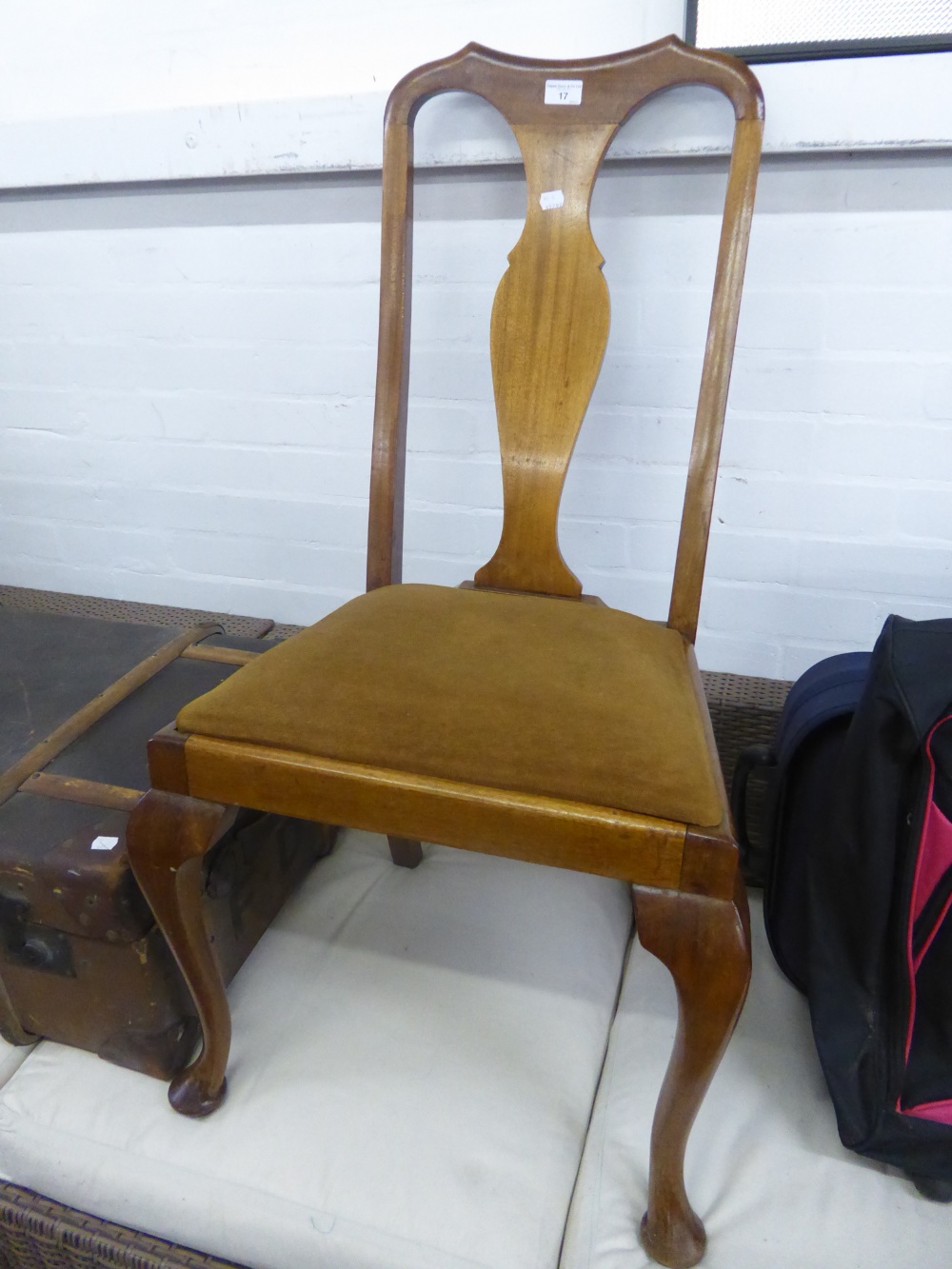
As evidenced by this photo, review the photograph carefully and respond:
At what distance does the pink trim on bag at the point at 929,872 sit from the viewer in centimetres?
67

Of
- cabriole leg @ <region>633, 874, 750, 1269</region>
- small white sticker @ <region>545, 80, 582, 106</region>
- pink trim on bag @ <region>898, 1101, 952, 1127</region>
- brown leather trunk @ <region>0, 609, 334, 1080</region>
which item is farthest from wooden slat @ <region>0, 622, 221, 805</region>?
pink trim on bag @ <region>898, 1101, 952, 1127</region>

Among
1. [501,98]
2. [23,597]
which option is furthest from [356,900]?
[501,98]

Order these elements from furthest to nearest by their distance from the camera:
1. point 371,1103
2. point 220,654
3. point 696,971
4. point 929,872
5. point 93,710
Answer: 1. point 220,654
2. point 93,710
3. point 371,1103
4. point 929,872
5. point 696,971

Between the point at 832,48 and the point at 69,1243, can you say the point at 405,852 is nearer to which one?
the point at 69,1243

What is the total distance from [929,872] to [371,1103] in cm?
59

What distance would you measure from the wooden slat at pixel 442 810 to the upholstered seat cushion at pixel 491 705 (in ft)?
0.03

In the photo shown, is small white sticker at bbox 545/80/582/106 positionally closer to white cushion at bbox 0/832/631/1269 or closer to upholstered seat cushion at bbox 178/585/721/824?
upholstered seat cushion at bbox 178/585/721/824

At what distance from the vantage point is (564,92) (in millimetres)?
843

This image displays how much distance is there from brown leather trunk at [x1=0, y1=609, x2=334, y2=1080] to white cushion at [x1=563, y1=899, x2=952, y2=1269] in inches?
18.0

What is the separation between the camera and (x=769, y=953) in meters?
1.02

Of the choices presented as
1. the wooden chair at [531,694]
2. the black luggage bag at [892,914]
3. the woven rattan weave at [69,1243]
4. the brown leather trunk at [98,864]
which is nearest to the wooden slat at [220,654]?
the brown leather trunk at [98,864]

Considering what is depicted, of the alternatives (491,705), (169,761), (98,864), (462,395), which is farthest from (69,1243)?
(462,395)

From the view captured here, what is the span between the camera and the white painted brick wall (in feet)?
3.23

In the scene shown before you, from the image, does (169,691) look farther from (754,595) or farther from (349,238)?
(754,595)
